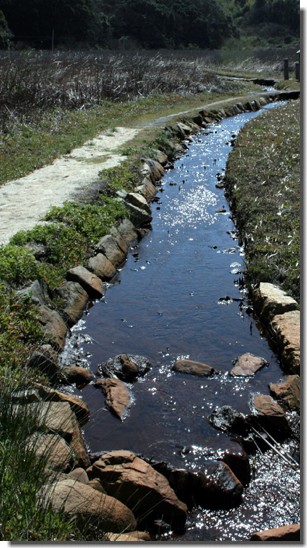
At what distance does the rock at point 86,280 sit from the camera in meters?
7.85

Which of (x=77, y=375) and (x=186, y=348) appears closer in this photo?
(x=77, y=375)

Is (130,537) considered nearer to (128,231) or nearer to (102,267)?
(102,267)

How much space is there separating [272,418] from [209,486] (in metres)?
0.96

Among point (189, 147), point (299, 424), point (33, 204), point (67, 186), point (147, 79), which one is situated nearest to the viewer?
point (299, 424)

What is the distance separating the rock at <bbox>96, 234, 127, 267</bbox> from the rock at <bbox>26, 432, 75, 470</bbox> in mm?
4493

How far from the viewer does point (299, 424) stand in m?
5.38

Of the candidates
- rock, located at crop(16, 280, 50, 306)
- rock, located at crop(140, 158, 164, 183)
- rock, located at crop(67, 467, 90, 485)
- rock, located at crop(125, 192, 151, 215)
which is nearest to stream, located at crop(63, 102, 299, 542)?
rock, located at crop(125, 192, 151, 215)

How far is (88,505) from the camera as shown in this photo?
12.4 ft

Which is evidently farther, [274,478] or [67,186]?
[67,186]

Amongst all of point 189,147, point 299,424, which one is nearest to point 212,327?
point 299,424

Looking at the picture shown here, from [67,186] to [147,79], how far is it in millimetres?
13484

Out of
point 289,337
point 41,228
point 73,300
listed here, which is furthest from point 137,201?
point 289,337

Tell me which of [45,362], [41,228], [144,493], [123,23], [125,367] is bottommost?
[125,367]

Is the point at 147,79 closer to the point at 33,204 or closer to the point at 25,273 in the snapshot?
the point at 33,204
